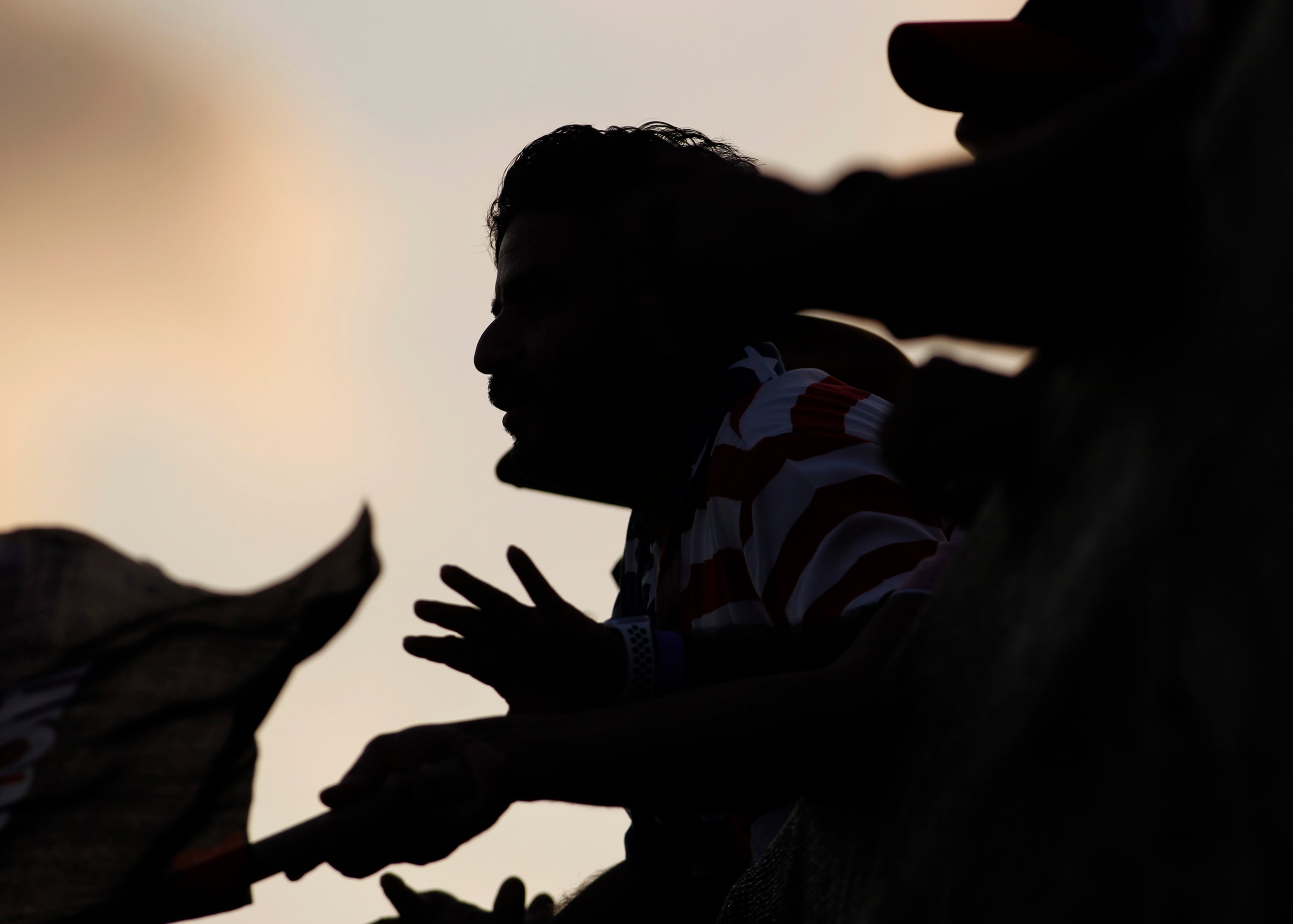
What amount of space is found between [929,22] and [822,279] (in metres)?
0.83

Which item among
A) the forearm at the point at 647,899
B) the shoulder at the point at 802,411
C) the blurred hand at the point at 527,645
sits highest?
the shoulder at the point at 802,411

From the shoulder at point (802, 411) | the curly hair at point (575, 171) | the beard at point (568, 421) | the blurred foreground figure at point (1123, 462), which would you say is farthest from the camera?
the curly hair at point (575, 171)

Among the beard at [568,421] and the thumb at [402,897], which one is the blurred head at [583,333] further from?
the thumb at [402,897]

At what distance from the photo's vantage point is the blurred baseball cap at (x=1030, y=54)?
1.27m

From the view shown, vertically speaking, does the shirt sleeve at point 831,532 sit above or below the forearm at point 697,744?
above

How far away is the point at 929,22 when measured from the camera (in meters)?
1.43

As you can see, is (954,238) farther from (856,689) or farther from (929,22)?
(929,22)

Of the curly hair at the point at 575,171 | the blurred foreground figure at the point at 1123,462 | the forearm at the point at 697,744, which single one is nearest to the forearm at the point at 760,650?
the forearm at the point at 697,744

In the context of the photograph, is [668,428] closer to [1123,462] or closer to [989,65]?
[989,65]

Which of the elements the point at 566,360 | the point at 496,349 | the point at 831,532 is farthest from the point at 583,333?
the point at 831,532

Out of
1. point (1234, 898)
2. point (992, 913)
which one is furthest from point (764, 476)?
point (1234, 898)

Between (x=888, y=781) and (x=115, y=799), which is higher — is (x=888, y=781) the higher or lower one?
the lower one

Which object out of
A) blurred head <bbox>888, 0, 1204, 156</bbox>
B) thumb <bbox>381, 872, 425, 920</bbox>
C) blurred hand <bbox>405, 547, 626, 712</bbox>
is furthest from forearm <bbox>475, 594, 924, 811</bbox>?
thumb <bbox>381, 872, 425, 920</bbox>

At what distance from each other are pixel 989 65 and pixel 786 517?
2.14ft
